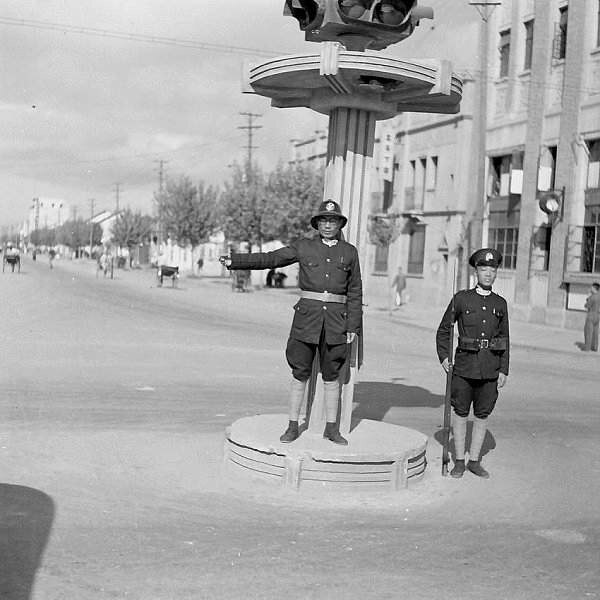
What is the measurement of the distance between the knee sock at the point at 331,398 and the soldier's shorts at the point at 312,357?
0.06 m

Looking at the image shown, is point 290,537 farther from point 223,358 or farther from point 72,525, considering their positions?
point 223,358

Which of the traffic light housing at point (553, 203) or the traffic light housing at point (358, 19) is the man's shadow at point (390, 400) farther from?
the traffic light housing at point (553, 203)

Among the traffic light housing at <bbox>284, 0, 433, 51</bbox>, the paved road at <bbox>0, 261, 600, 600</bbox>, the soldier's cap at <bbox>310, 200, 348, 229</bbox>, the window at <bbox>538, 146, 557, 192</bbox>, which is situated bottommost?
the paved road at <bbox>0, 261, 600, 600</bbox>

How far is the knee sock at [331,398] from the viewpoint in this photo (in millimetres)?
6859

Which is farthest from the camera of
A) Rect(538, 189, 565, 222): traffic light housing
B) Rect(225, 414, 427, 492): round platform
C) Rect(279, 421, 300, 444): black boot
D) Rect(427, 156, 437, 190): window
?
Rect(427, 156, 437, 190): window

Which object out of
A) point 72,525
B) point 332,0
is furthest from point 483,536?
point 332,0

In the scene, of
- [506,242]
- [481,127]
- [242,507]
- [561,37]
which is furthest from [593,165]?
[242,507]

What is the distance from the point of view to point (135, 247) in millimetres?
97625

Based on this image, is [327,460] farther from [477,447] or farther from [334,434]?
[477,447]

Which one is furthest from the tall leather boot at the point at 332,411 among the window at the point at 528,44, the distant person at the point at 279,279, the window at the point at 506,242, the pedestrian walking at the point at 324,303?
the distant person at the point at 279,279

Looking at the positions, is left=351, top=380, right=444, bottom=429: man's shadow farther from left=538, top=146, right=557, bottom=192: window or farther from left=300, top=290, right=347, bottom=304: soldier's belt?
left=538, top=146, right=557, bottom=192: window

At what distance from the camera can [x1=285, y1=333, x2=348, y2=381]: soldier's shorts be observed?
6.86m

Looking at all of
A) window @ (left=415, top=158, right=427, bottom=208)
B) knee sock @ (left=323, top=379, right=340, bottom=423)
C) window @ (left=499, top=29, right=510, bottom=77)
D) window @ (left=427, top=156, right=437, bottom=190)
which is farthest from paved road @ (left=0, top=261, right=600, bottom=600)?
window @ (left=415, top=158, right=427, bottom=208)

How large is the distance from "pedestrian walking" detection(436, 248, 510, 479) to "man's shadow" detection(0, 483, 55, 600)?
10.5 ft
